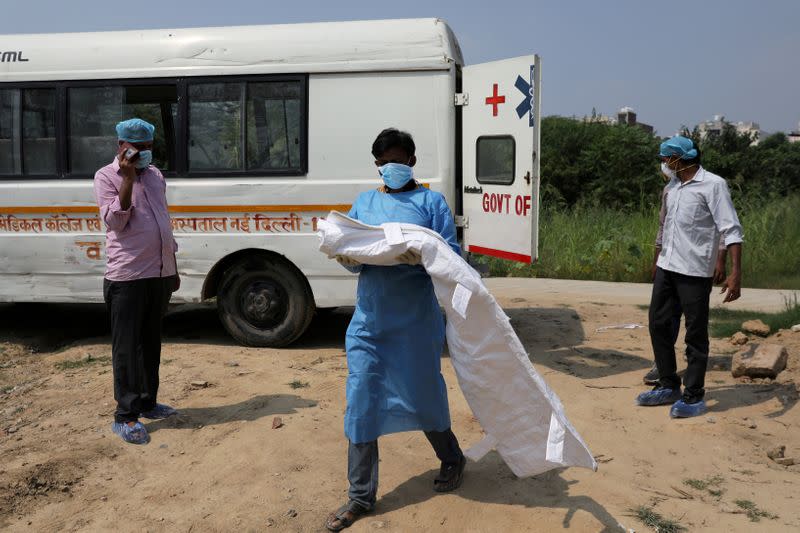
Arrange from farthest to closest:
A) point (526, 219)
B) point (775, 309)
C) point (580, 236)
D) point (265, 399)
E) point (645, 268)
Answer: point (580, 236)
point (645, 268)
point (775, 309)
point (526, 219)
point (265, 399)

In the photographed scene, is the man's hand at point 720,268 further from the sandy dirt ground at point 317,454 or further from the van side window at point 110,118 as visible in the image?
the van side window at point 110,118

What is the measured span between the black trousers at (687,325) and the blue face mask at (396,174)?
2220 millimetres

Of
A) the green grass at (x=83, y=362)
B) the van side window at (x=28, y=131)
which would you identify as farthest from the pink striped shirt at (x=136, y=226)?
the van side window at (x=28, y=131)

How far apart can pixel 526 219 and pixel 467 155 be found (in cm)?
82

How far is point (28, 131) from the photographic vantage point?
6.64 meters

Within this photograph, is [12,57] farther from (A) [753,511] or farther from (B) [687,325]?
(A) [753,511]

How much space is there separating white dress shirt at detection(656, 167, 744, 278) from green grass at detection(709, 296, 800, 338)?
2.46m

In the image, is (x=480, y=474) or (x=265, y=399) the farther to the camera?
(x=265, y=399)

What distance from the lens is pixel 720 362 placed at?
20.3ft

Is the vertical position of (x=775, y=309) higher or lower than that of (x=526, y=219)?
lower

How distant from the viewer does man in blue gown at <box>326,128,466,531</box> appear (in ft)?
11.6

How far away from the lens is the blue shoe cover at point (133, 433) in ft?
14.7

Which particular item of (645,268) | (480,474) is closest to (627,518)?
(480,474)

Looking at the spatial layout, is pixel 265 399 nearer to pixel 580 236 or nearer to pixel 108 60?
pixel 108 60
